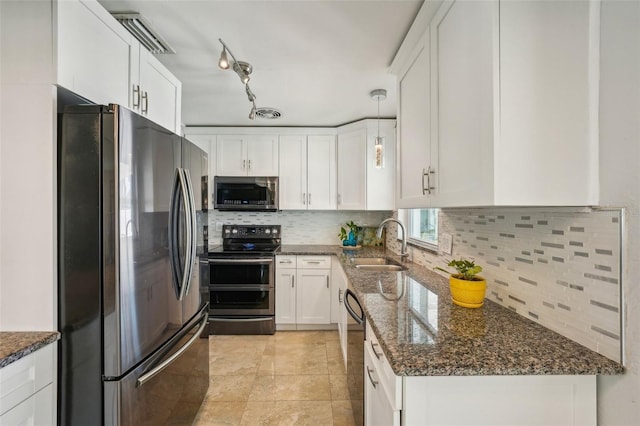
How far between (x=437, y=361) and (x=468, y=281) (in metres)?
0.59

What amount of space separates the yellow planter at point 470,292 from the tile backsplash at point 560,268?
129mm

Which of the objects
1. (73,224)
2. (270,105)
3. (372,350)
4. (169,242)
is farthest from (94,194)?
(270,105)

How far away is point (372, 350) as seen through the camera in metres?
1.15

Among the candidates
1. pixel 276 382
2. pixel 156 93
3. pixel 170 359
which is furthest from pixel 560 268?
pixel 156 93

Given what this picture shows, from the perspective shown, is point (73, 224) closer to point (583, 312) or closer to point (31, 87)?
point (31, 87)

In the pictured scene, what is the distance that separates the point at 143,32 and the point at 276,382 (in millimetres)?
2479

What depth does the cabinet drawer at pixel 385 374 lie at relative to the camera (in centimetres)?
80

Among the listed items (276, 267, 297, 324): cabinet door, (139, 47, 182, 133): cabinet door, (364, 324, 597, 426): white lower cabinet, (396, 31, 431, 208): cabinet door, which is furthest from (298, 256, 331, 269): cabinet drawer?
(364, 324, 597, 426): white lower cabinet

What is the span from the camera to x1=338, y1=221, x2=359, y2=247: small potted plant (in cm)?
337

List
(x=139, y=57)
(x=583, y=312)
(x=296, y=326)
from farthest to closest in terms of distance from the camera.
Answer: (x=296, y=326)
(x=139, y=57)
(x=583, y=312)

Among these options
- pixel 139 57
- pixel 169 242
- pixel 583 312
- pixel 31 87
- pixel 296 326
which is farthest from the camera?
pixel 296 326

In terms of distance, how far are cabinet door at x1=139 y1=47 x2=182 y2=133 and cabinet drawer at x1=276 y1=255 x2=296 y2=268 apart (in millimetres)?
1671

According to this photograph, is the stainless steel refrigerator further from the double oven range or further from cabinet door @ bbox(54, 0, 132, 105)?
the double oven range

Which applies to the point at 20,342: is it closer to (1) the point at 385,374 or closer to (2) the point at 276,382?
(1) the point at 385,374
